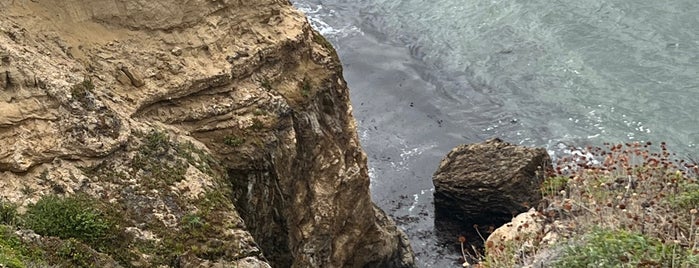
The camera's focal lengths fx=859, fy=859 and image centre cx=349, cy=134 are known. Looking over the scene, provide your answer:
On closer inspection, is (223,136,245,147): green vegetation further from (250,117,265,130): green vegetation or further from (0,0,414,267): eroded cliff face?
(250,117,265,130): green vegetation

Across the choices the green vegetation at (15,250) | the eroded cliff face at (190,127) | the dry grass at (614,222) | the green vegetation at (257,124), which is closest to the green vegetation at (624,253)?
the dry grass at (614,222)

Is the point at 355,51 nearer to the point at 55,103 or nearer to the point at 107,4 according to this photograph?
the point at 107,4

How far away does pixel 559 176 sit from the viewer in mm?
13734

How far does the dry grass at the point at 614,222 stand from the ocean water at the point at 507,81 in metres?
9.03

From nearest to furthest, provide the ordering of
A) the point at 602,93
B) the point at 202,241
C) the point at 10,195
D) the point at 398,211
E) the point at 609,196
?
1. the point at 10,195
2. the point at 202,241
3. the point at 609,196
4. the point at 398,211
5. the point at 602,93

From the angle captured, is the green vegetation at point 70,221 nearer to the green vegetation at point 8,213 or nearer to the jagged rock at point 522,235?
the green vegetation at point 8,213

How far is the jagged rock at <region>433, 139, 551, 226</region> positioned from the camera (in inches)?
832

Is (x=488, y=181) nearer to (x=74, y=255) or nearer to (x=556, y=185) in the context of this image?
(x=556, y=185)

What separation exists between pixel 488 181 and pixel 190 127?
35.7ft

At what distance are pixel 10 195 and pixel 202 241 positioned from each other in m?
2.17

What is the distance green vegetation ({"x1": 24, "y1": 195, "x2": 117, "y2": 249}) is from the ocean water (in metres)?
12.8

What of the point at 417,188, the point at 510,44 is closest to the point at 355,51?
the point at 510,44

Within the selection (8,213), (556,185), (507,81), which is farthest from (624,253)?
(507,81)

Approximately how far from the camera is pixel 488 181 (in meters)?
21.4
